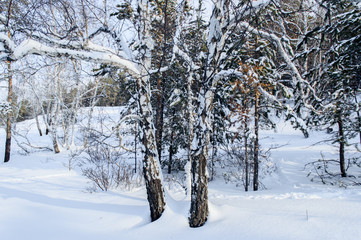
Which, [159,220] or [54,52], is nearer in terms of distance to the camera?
[54,52]

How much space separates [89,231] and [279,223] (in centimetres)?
353

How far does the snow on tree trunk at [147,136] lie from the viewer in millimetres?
4109

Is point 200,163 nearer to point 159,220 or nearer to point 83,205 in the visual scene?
point 159,220

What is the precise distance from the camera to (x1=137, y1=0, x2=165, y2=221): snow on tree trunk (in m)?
4.11

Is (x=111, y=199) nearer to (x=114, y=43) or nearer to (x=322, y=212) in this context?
(x=114, y=43)

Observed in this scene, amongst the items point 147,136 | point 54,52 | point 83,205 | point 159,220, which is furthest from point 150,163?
point 83,205

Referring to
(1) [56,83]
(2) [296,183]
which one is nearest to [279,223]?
(2) [296,183]

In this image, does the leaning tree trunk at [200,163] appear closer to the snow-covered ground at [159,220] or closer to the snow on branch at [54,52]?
the snow-covered ground at [159,220]

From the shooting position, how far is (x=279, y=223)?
316cm

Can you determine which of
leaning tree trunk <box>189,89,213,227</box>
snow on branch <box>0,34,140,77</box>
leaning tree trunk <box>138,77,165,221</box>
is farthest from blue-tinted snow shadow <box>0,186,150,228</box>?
snow on branch <box>0,34,140,77</box>

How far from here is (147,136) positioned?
13.7 feet

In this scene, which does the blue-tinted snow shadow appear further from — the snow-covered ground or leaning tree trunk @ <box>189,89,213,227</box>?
leaning tree trunk @ <box>189,89,213,227</box>

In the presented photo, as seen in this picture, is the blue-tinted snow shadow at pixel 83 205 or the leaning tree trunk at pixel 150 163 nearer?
the leaning tree trunk at pixel 150 163

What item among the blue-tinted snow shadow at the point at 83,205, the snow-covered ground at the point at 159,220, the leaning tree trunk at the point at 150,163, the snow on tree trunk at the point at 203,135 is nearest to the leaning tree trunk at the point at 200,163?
the snow on tree trunk at the point at 203,135
